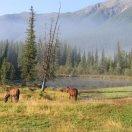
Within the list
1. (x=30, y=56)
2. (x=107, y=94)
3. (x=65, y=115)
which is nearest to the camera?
(x=65, y=115)

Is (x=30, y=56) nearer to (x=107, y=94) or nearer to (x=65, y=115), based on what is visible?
(x=107, y=94)

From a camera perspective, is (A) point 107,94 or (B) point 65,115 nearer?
(B) point 65,115

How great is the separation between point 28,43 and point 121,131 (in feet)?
248

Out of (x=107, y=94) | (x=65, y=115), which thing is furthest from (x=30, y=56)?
(x=65, y=115)

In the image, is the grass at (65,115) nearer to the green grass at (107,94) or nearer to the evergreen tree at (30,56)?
the green grass at (107,94)

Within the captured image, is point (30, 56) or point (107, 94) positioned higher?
point (30, 56)

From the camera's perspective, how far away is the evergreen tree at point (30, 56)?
87.9 m

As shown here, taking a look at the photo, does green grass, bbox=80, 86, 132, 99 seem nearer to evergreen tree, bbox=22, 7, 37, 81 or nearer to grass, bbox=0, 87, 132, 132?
grass, bbox=0, 87, 132, 132

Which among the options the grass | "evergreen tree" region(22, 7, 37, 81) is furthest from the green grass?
"evergreen tree" region(22, 7, 37, 81)

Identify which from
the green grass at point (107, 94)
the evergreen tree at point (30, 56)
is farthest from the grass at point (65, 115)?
the evergreen tree at point (30, 56)

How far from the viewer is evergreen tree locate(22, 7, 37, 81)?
87881mm

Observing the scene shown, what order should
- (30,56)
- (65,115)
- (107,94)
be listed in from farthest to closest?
(30,56) → (107,94) → (65,115)

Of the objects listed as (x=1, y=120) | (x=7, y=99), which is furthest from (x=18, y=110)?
(x=7, y=99)

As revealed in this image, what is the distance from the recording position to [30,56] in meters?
89.4
